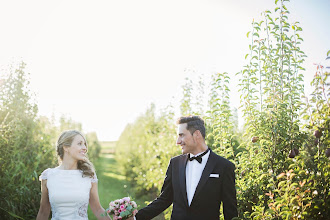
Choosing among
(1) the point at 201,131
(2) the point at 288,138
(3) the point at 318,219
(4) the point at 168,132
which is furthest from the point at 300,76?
(4) the point at 168,132

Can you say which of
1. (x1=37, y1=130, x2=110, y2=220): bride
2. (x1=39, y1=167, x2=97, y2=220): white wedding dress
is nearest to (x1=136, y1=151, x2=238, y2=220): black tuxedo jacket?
(x1=37, y1=130, x2=110, y2=220): bride

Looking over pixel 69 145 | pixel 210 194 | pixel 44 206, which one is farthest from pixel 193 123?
pixel 44 206

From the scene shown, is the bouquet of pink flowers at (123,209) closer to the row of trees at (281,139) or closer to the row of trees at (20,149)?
the row of trees at (281,139)

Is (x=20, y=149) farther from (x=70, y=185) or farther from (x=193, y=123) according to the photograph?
(x=193, y=123)

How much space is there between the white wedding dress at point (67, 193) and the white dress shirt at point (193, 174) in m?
1.34

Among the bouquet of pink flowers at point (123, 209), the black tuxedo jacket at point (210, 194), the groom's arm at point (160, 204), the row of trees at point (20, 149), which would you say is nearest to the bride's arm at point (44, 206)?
the bouquet of pink flowers at point (123, 209)

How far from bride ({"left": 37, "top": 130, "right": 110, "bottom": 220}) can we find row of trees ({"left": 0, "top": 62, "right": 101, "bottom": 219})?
2535mm

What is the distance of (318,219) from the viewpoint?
9.07 feet

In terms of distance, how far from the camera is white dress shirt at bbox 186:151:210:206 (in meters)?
3.45

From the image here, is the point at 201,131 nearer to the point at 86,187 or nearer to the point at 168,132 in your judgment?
the point at 86,187

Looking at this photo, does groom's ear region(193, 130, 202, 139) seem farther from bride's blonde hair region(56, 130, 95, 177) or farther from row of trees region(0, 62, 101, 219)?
row of trees region(0, 62, 101, 219)

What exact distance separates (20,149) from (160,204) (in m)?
5.06

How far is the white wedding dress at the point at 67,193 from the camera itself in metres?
3.96

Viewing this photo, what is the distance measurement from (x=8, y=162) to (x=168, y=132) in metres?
3.71
